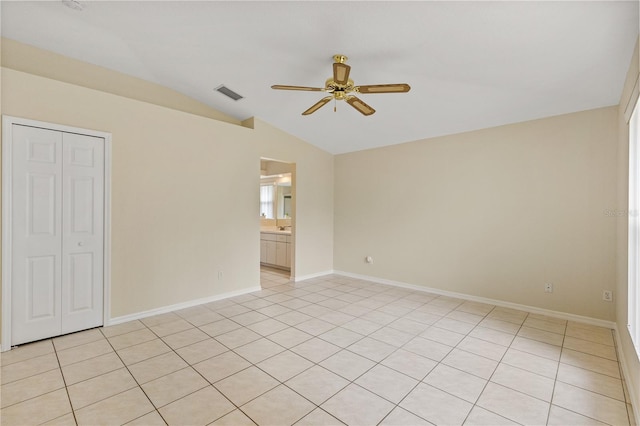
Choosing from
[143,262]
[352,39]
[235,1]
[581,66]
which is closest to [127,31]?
[235,1]

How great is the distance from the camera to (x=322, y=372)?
251 centimetres

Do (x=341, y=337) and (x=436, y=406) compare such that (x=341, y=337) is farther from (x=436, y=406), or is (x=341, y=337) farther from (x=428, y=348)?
(x=436, y=406)

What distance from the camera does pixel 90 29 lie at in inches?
120

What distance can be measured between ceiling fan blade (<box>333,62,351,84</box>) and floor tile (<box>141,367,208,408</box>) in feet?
9.40

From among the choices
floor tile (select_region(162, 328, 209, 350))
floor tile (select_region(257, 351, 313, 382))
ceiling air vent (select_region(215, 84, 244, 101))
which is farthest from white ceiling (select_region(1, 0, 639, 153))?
floor tile (select_region(162, 328, 209, 350))

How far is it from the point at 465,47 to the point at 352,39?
1.04m

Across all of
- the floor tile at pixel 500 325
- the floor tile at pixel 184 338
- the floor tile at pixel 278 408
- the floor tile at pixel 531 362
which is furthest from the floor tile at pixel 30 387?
the floor tile at pixel 500 325

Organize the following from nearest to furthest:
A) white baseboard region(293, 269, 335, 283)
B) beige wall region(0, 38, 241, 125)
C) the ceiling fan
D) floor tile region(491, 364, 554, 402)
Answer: floor tile region(491, 364, 554, 402), the ceiling fan, beige wall region(0, 38, 241, 125), white baseboard region(293, 269, 335, 283)

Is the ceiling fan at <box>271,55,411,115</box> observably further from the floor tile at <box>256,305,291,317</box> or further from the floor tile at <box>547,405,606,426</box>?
the floor tile at <box>256,305,291,317</box>

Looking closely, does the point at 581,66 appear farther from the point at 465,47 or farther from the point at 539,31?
the point at 465,47

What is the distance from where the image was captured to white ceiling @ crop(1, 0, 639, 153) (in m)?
2.33

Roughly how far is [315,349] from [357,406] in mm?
900

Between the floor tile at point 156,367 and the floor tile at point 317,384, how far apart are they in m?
1.05

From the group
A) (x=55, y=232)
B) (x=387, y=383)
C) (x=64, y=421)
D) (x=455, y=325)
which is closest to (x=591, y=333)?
(x=455, y=325)
